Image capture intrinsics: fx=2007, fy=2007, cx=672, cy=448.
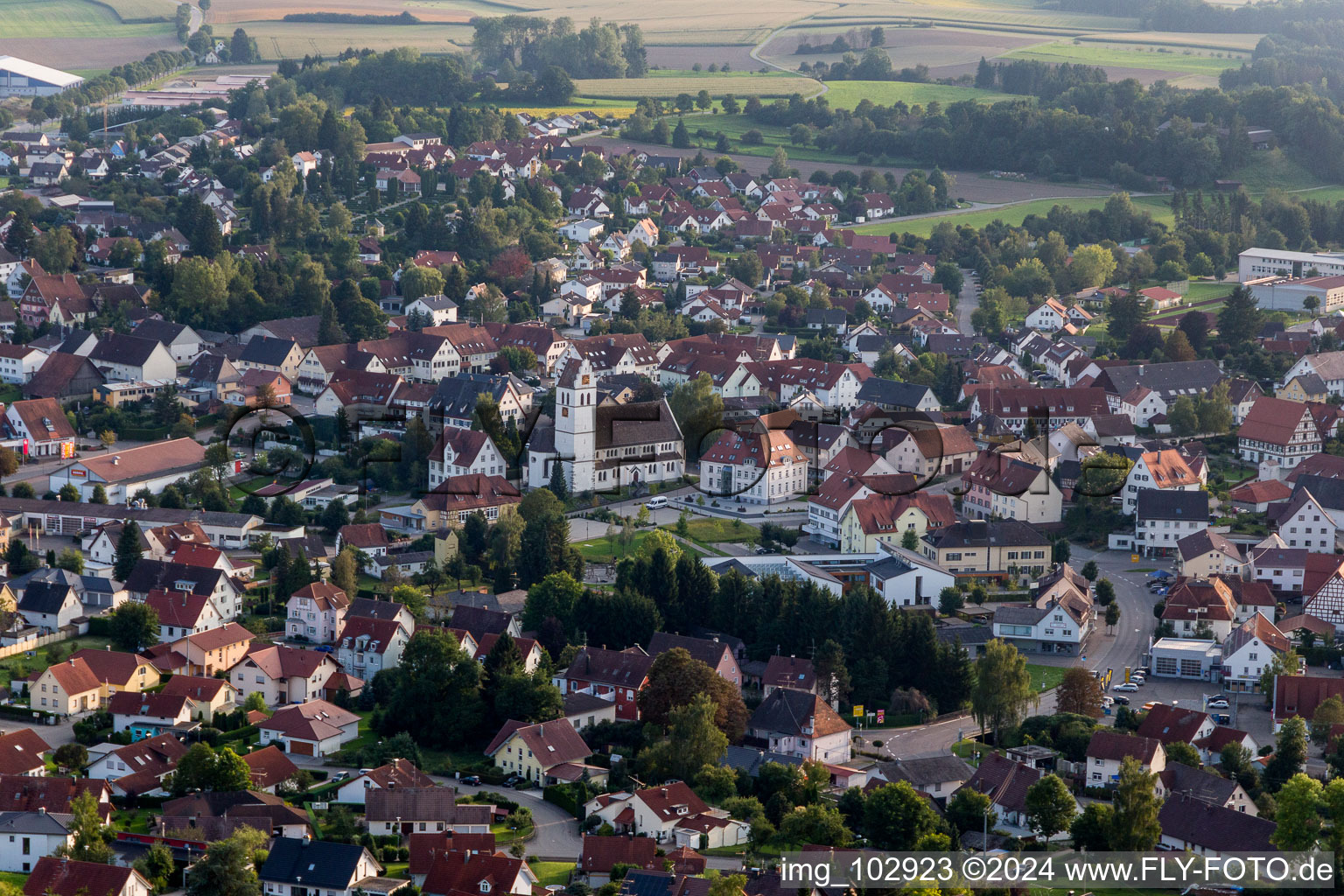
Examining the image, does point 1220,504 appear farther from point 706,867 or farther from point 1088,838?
point 706,867

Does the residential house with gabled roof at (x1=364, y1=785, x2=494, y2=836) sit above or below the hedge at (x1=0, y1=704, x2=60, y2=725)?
above

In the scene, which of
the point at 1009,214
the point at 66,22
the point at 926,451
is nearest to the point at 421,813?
the point at 926,451

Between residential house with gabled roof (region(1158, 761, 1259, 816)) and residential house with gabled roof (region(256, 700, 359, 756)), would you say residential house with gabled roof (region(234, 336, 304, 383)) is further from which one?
residential house with gabled roof (region(1158, 761, 1259, 816))

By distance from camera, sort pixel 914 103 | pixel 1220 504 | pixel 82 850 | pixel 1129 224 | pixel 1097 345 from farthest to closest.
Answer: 1. pixel 914 103
2. pixel 1129 224
3. pixel 1097 345
4. pixel 1220 504
5. pixel 82 850

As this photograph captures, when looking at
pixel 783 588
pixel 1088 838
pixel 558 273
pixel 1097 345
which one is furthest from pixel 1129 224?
pixel 1088 838

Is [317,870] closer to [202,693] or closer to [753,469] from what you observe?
[202,693]

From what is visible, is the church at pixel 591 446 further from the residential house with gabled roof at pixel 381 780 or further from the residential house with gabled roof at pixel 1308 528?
the residential house with gabled roof at pixel 381 780

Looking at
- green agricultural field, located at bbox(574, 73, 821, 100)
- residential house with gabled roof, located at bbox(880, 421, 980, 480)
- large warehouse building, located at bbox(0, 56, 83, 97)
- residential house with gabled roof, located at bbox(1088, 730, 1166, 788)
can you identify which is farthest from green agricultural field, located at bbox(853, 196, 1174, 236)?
residential house with gabled roof, located at bbox(1088, 730, 1166, 788)
